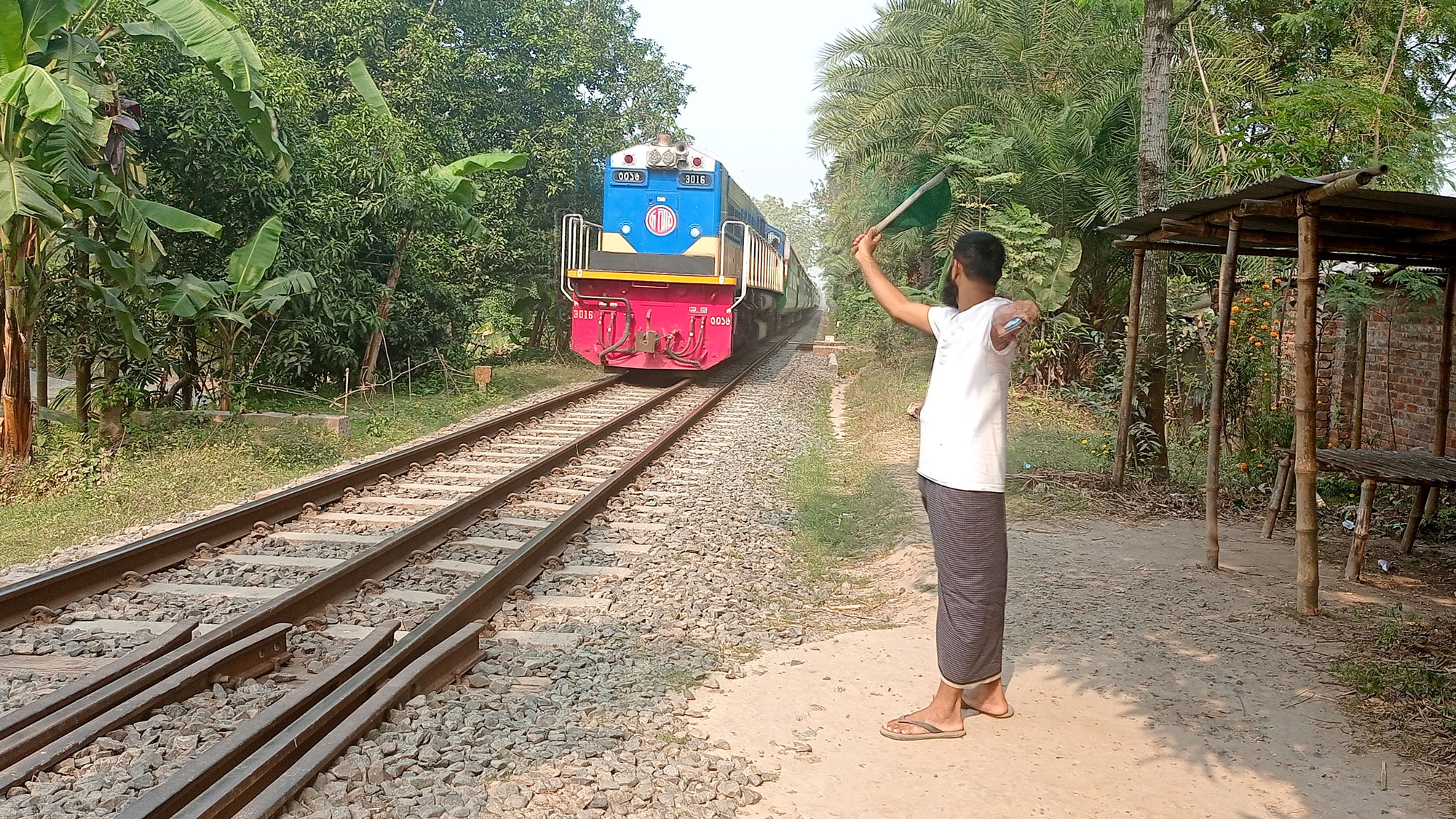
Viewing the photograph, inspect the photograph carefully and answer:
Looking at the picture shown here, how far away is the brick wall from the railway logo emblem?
915 cm

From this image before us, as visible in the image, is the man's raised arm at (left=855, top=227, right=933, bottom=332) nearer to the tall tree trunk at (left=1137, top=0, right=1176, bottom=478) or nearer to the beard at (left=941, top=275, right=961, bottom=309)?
the beard at (left=941, top=275, right=961, bottom=309)

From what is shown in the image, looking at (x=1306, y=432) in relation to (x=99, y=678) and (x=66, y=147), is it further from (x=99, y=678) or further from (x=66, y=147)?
(x=66, y=147)

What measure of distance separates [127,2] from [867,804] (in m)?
10.3

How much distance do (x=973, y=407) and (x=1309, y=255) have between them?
8.46 ft

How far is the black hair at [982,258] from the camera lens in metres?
3.94

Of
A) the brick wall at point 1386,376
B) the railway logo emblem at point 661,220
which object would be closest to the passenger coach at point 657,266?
the railway logo emblem at point 661,220

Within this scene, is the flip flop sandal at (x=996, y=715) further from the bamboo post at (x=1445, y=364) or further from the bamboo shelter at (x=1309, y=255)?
the bamboo post at (x=1445, y=364)

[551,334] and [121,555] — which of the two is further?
[551,334]

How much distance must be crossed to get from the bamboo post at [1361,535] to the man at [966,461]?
3.25 metres

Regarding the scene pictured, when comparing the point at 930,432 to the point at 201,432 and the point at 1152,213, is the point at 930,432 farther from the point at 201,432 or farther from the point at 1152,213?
the point at 201,432

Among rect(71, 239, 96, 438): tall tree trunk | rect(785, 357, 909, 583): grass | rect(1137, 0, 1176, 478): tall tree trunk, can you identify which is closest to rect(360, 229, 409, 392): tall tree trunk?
rect(71, 239, 96, 438): tall tree trunk

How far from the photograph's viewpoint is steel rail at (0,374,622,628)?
504 centimetres

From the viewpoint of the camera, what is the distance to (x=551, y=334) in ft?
75.3

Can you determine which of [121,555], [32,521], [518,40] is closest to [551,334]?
[518,40]
